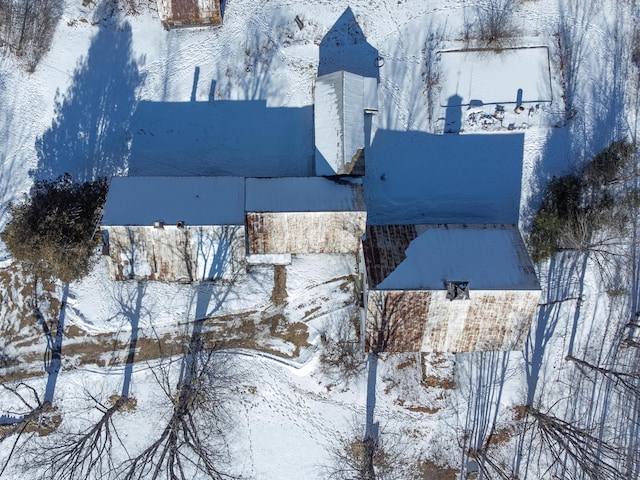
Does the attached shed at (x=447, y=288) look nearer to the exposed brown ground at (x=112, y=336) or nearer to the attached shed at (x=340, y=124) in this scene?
the attached shed at (x=340, y=124)

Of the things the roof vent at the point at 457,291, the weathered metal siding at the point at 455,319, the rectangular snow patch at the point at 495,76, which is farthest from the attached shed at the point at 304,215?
the rectangular snow patch at the point at 495,76

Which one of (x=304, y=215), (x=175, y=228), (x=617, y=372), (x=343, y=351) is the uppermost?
(x=304, y=215)

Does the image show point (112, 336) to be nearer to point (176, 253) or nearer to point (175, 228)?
point (176, 253)

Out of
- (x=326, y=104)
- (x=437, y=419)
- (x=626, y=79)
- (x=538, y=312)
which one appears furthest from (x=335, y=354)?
(x=626, y=79)

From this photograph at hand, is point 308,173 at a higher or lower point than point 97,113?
lower

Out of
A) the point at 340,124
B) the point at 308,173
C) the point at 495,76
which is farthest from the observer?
the point at 495,76

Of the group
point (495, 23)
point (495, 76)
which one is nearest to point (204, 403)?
point (495, 76)

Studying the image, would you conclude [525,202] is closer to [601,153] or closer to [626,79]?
[601,153]

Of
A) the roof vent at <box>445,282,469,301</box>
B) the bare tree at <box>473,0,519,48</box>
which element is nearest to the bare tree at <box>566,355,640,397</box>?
the roof vent at <box>445,282,469,301</box>
